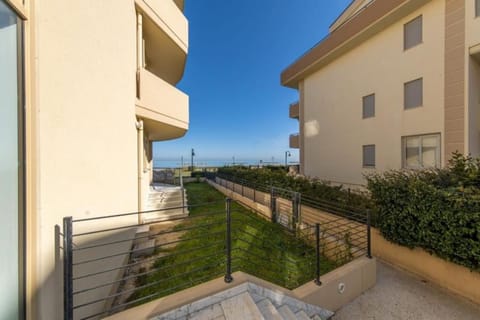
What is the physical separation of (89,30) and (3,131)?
82.3 inches

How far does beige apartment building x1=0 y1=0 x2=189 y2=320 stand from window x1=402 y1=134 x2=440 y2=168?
33.9ft

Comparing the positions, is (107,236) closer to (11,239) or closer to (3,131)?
(11,239)

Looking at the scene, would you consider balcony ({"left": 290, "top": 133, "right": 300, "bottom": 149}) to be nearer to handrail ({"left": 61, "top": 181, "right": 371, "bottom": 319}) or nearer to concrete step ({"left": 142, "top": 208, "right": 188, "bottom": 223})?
handrail ({"left": 61, "top": 181, "right": 371, "bottom": 319})

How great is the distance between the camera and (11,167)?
1744 mm

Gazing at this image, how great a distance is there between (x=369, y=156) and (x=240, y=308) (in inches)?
399

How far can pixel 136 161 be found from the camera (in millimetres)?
5246

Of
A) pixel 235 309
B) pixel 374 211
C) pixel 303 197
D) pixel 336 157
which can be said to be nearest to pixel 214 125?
pixel 336 157

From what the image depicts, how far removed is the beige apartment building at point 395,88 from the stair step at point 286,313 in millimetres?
8392

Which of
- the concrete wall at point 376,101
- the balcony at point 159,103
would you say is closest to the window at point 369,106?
the concrete wall at point 376,101

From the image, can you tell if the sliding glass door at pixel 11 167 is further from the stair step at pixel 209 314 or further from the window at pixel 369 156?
the window at pixel 369 156

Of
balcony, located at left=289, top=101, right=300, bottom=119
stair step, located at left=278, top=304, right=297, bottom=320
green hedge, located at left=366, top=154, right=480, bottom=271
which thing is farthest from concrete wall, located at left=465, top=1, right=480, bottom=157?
balcony, located at left=289, top=101, right=300, bottom=119

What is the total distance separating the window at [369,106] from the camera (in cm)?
983

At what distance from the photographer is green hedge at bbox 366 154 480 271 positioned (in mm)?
3250

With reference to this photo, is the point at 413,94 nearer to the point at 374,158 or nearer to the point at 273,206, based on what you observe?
the point at 374,158
